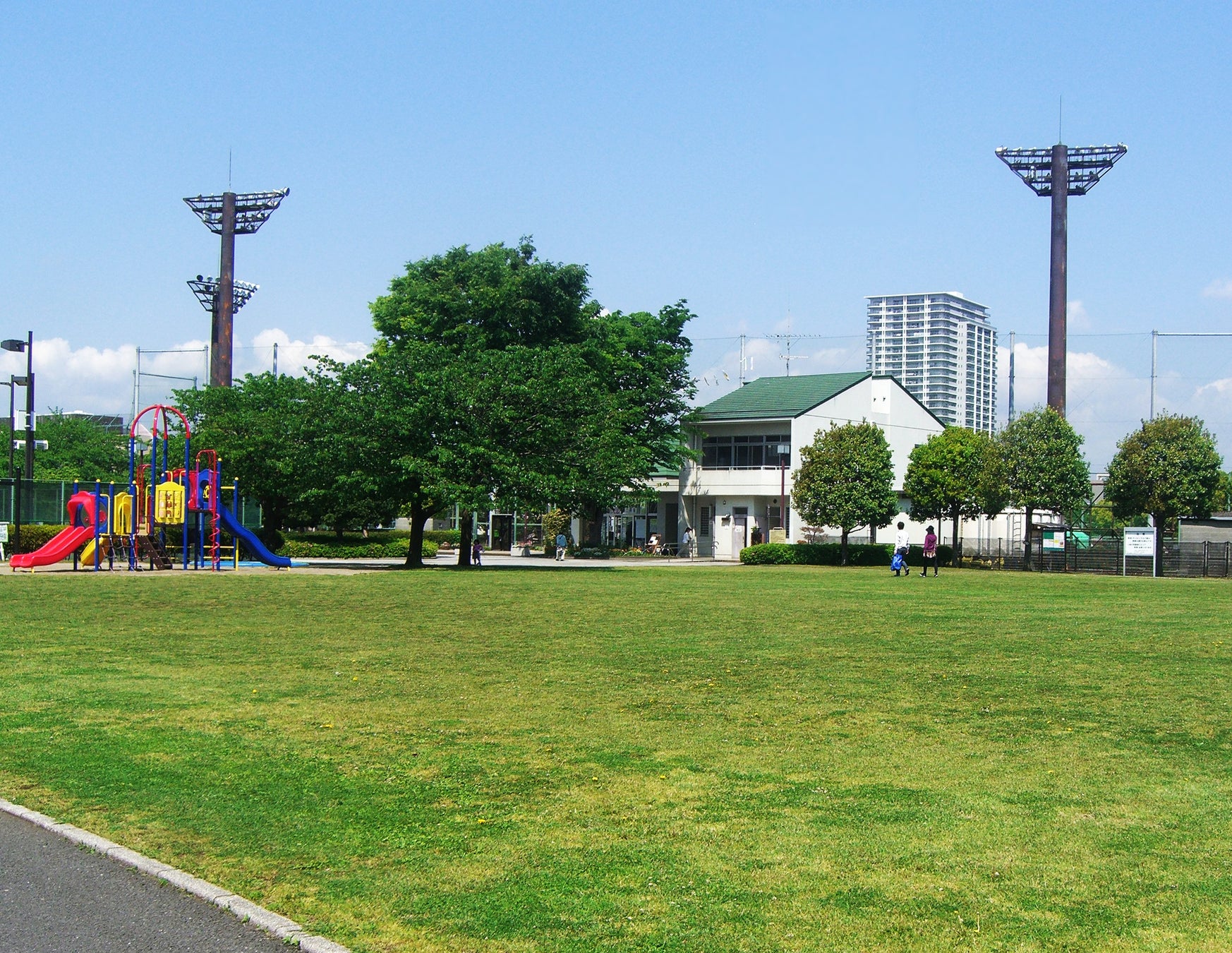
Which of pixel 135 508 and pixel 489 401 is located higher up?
pixel 489 401

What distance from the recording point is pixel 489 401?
40.2 metres

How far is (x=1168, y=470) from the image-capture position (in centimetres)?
4934

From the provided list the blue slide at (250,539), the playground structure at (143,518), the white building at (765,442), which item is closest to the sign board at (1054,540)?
the white building at (765,442)

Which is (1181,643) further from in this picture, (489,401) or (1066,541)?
(1066,541)

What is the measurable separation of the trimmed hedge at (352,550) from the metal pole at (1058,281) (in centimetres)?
3192

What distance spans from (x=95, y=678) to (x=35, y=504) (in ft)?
146

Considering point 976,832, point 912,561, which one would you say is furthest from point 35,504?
point 976,832

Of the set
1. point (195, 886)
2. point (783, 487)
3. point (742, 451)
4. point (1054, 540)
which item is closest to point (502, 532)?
point (742, 451)

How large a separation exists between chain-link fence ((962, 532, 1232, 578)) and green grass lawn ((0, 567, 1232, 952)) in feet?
105

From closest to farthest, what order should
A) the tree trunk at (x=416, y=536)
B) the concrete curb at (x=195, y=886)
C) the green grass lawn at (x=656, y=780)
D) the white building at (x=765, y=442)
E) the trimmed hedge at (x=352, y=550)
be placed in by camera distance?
the concrete curb at (x=195, y=886) → the green grass lawn at (x=656, y=780) → the tree trunk at (x=416, y=536) → the trimmed hedge at (x=352, y=550) → the white building at (x=765, y=442)

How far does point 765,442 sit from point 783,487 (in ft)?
18.9

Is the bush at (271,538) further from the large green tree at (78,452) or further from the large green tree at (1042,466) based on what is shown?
the large green tree at (1042,466)

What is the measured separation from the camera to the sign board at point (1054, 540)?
50250 millimetres

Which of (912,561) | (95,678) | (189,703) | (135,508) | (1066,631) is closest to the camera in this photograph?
(189,703)
